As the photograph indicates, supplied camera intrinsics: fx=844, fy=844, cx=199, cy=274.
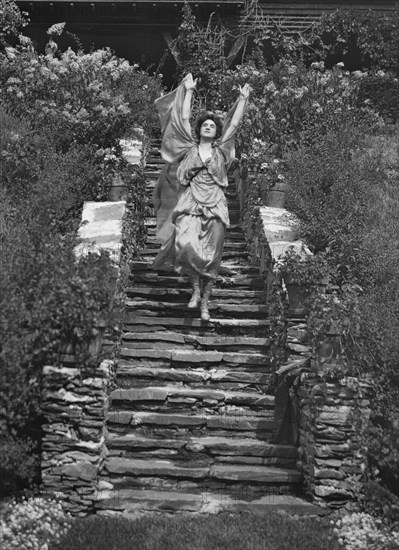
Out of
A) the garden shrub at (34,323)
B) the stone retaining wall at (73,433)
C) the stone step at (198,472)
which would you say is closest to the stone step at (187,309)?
the garden shrub at (34,323)

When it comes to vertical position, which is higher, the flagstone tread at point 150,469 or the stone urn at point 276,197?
the stone urn at point 276,197

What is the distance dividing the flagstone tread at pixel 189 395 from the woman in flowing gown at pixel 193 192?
1.03 metres

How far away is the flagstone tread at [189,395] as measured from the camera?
23.8 feet

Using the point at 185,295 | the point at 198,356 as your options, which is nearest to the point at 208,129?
the point at 185,295

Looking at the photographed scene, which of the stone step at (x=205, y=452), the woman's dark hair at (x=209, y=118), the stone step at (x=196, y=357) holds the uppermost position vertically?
the woman's dark hair at (x=209, y=118)

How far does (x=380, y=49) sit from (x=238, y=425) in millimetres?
9324

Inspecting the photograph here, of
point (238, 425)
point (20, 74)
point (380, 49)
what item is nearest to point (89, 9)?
point (20, 74)

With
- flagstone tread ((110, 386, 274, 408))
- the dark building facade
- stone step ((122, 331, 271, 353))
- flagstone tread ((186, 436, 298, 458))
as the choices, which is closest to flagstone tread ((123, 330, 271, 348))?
stone step ((122, 331, 271, 353))

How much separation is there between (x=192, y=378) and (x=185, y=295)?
1453 millimetres

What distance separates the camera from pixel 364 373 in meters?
6.37

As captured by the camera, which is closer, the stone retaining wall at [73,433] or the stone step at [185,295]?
the stone retaining wall at [73,433]

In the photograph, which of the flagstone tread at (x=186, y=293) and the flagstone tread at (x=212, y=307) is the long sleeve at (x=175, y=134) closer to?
the flagstone tread at (x=186, y=293)

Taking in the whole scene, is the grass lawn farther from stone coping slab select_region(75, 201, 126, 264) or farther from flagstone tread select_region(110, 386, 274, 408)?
stone coping slab select_region(75, 201, 126, 264)

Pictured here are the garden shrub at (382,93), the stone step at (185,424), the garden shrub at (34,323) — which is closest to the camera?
the garden shrub at (34,323)
